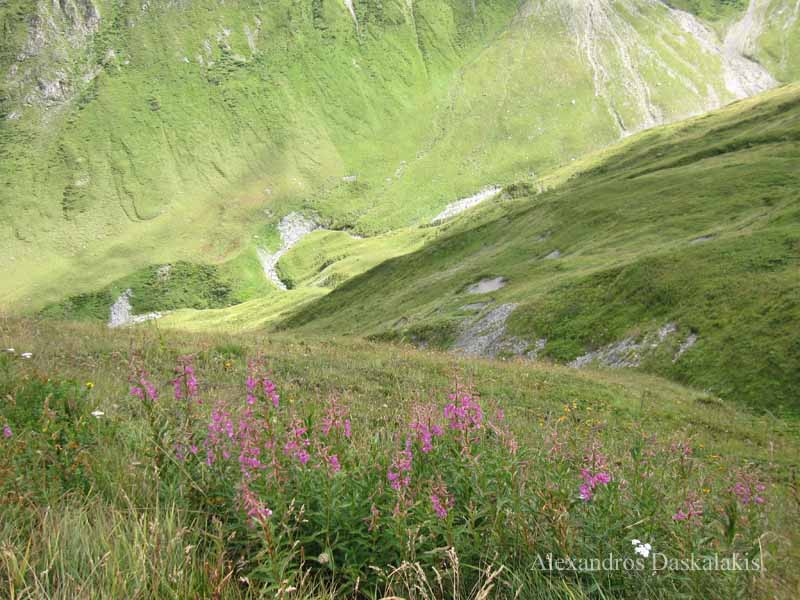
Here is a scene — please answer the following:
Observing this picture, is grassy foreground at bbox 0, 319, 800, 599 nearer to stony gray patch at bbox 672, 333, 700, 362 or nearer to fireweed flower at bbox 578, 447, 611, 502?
fireweed flower at bbox 578, 447, 611, 502

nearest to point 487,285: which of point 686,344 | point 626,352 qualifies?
point 626,352

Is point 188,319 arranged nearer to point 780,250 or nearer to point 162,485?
point 780,250

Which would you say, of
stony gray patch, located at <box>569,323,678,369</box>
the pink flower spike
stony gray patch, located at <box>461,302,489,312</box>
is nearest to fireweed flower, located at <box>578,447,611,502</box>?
the pink flower spike

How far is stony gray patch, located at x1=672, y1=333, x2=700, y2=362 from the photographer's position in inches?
1094

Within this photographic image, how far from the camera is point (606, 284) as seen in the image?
125ft

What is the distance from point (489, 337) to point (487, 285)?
16.7 meters

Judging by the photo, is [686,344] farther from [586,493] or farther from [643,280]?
[586,493]

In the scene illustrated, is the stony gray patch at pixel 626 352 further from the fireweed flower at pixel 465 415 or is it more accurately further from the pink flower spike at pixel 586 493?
the pink flower spike at pixel 586 493

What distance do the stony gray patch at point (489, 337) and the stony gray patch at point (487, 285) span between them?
9988 mm

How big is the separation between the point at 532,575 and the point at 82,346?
43.0 feet

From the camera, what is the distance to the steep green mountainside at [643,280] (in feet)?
86.2

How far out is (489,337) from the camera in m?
39.4

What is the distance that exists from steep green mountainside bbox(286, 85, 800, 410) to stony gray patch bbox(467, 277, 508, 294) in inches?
11.9

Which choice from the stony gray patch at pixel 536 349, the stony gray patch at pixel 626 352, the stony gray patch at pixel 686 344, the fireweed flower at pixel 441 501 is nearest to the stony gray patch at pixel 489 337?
the stony gray patch at pixel 536 349
